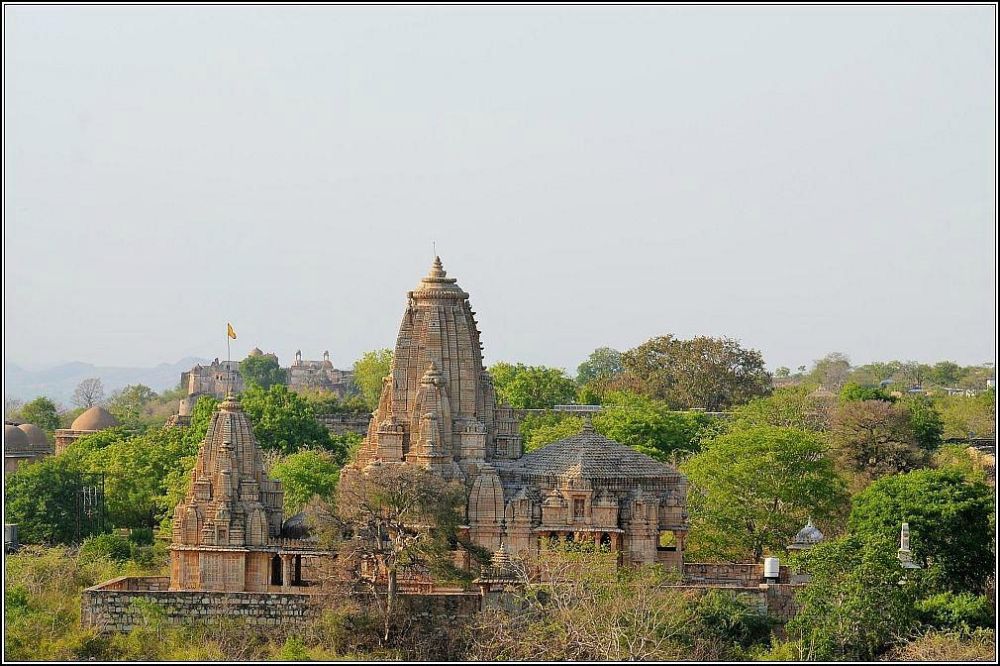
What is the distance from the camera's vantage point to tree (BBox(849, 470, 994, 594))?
4300 cm

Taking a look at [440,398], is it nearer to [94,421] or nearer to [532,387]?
[532,387]

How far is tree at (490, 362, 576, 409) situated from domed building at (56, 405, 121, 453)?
1688cm

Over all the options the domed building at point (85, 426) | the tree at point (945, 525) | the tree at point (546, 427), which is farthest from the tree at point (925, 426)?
the domed building at point (85, 426)

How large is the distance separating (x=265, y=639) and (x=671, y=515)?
325 inches

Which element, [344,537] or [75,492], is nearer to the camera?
[344,537]

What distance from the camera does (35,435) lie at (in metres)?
86.9

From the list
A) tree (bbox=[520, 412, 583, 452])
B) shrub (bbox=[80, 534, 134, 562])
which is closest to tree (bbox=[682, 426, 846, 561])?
tree (bbox=[520, 412, 583, 452])

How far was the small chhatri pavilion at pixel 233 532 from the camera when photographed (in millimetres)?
42312

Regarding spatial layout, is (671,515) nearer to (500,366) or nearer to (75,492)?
(75,492)

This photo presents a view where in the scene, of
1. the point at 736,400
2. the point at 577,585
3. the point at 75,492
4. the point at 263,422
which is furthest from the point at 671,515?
the point at 736,400

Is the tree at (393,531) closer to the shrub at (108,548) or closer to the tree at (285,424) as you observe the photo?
the shrub at (108,548)

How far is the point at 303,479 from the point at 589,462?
15881mm

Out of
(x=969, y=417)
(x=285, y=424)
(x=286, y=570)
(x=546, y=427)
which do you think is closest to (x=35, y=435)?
(x=285, y=424)

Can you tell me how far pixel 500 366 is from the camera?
8469cm
